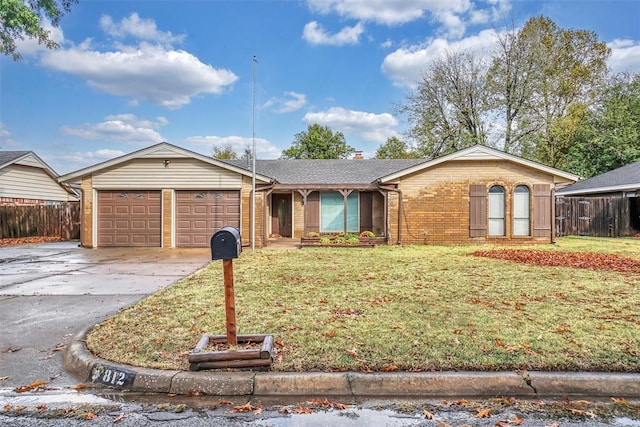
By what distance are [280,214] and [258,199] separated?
397 cm

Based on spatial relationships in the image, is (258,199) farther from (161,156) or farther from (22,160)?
(22,160)

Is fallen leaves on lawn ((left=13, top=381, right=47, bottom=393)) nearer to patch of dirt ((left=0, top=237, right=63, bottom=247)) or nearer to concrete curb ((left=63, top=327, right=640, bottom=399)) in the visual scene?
concrete curb ((left=63, top=327, right=640, bottom=399))

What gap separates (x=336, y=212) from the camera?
17.7m

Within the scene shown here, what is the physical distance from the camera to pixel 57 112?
760 inches

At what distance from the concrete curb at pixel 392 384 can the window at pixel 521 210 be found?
12.8 meters

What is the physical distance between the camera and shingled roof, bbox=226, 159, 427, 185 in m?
17.8

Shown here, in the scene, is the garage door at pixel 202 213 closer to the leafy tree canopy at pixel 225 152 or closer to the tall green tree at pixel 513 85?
the tall green tree at pixel 513 85

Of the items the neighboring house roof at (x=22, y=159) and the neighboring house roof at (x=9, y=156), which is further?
the neighboring house roof at (x=22, y=159)

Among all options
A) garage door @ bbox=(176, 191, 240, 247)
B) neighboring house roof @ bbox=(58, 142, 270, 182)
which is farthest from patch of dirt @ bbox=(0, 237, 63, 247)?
garage door @ bbox=(176, 191, 240, 247)

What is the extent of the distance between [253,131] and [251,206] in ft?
9.11

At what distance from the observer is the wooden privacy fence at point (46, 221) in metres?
18.1

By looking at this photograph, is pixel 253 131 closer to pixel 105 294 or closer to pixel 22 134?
pixel 105 294

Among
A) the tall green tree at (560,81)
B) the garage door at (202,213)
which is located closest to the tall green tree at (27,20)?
the garage door at (202,213)

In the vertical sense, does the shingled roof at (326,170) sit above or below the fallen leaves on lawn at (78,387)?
above
